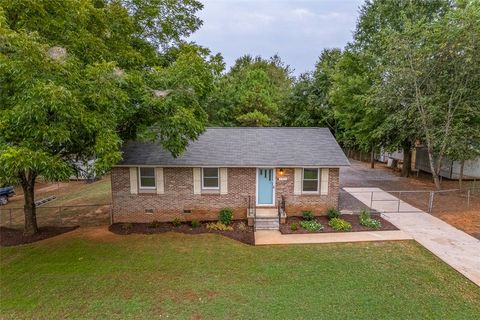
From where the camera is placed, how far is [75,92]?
779 cm

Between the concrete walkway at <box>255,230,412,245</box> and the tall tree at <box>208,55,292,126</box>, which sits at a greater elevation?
the tall tree at <box>208,55,292,126</box>

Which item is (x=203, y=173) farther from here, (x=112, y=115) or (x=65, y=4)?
(x=65, y=4)

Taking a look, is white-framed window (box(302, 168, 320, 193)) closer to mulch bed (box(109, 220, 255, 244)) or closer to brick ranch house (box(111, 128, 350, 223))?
brick ranch house (box(111, 128, 350, 223))

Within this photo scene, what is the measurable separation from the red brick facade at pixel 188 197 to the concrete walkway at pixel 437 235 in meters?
3.15

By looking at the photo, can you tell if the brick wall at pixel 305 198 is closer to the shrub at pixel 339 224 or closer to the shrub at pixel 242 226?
the shrub at pixel 339 224

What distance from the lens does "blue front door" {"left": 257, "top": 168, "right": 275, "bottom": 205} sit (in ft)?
43.9

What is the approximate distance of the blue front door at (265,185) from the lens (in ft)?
43.9

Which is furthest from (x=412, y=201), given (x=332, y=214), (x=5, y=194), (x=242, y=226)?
(x=5, y=194)

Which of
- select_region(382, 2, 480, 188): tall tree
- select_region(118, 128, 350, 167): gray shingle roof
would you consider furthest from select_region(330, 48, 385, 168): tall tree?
select_region(118, 128, 350, 167): gray shingle roof

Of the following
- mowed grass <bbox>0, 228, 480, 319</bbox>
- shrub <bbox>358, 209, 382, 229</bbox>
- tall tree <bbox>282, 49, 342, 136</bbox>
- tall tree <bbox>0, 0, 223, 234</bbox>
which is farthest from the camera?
tall tree <bbox>282, 49, 342, 136</bbox>

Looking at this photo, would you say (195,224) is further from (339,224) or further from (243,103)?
(243,103)

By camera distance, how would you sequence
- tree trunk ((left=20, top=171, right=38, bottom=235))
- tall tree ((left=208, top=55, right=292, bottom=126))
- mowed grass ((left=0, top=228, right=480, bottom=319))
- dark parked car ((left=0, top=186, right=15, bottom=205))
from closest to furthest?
mowed grass ((left=0, top=228, right=480, bottom=319))
tree trunk ((left=20, top=171, right=38, bottom=235))
dark parked car ((left=0, top=186, right=15, bottom=205))
tall tree ((left=208, top=55, right=292, bottom=126))

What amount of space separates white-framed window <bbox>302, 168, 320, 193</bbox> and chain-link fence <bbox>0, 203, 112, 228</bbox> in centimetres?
904

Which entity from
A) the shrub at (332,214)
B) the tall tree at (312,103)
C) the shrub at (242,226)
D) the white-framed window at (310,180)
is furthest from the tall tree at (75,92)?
the tall tree at (312,103)
